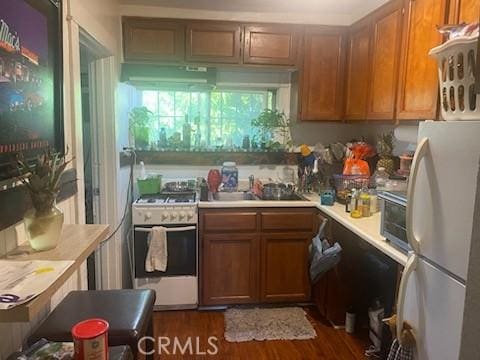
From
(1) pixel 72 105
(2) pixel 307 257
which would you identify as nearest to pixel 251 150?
(2) pixel 307 257

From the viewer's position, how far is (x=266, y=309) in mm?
3027

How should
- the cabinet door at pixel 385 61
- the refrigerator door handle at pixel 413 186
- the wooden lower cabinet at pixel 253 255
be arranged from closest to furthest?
the refrigerator door handle at pixel 413 186 < the cabinet door at pixel 385 61 < the wooden lower cabinet at pixel 253 255

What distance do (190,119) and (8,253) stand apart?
95.8 inches

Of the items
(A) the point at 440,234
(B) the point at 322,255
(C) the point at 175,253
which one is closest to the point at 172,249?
(C) the point at 175,253

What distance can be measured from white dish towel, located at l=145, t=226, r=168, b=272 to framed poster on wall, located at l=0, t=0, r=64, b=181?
1349mm

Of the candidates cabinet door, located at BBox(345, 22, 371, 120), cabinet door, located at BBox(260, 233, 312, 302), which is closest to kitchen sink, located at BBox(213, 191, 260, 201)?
cabinet door, located at BBox(260, 233, 312, 302)

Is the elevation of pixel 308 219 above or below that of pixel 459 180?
below

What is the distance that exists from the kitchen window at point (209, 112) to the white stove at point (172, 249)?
76 centimetres

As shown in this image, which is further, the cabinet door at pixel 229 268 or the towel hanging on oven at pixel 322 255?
the cabinet door at pixel 229 268

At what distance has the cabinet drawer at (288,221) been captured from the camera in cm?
295

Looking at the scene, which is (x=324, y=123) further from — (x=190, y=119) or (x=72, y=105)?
(x=72, y=105)

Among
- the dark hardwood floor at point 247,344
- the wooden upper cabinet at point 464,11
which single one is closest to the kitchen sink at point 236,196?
the dark hardwood floor at point 247,344

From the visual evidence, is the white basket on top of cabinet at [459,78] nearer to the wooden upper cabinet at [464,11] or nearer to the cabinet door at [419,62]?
the wooden upper cabinet at [464,11]

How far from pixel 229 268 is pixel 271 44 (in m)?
1.86
